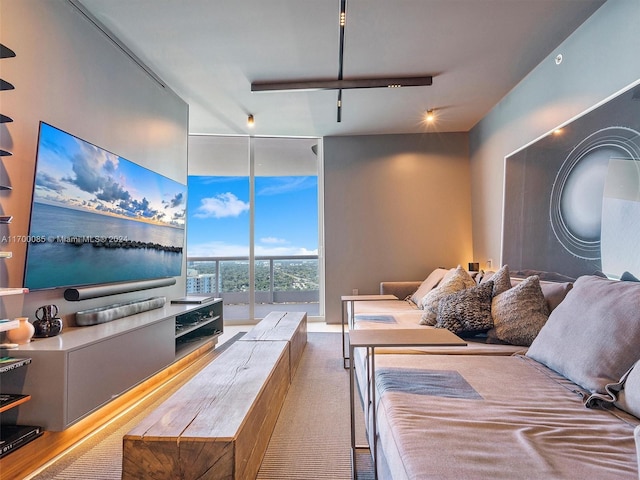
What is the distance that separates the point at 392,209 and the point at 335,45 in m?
2.52

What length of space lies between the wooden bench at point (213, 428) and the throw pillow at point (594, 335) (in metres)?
1.33

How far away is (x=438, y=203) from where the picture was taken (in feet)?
15.5

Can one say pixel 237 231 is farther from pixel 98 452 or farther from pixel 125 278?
pixel 98 452

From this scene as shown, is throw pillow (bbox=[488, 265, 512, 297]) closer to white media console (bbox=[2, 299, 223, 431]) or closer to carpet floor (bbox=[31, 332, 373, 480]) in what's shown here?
carpet floor (bbox=[31, 332, 373, 480])

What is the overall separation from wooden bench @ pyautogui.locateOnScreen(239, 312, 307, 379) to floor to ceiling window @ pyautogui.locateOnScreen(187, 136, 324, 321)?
154 centimetres

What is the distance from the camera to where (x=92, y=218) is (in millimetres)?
2293

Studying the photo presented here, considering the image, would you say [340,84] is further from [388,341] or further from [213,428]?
[213,428]

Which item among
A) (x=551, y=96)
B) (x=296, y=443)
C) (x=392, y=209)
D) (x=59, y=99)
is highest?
(x=551, y=96)

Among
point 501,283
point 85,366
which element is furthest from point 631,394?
point 85,366

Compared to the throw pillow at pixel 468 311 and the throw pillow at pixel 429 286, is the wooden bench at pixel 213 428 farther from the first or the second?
the throw pillow at pixel 429 286

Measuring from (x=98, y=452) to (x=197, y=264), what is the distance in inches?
136

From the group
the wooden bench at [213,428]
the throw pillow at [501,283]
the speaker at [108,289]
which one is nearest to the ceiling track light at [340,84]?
the throw pillow at [501,283]

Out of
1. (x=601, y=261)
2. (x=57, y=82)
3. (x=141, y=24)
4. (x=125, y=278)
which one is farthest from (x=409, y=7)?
(x=125, y=278)

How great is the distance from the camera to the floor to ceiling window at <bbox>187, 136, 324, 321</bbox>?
16.1 feet
